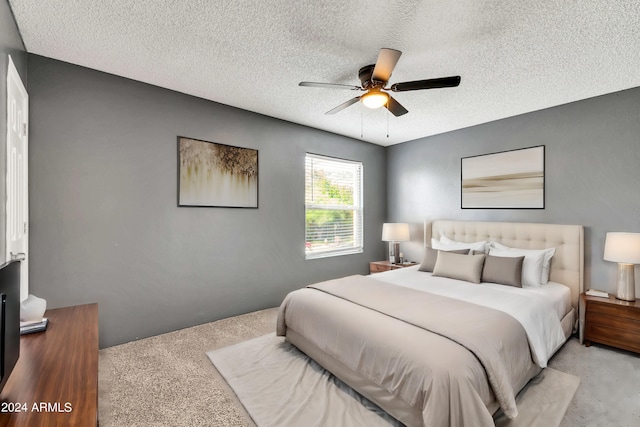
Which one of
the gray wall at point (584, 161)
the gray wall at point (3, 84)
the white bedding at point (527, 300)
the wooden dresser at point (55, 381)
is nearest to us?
the wooden dresser at point (55, 381)

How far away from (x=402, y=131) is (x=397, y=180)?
1071 millimetres

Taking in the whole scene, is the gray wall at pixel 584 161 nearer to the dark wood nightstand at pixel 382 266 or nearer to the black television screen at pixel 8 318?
the dark wood nightstand at pixel 382 266

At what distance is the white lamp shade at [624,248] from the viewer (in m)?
2.74

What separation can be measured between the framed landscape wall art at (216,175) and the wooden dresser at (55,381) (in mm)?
1735

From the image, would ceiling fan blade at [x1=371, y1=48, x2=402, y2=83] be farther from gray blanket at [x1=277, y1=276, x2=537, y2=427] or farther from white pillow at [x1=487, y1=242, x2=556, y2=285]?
white pillow at [x1=487, y1=242, x2=556, y2=285]

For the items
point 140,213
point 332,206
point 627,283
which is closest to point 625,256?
point 627,283

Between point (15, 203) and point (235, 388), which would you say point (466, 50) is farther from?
point (15, 203)

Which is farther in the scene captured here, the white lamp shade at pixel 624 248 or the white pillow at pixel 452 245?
the white pillow at pixel 452 245

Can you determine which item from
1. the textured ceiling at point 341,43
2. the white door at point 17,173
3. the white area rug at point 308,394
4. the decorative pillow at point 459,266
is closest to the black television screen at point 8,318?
the white door at point 17,173

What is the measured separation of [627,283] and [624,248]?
0.36 meters

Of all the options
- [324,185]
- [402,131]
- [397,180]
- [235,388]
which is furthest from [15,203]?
[397,180]

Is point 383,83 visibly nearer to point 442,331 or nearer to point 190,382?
point 442,331

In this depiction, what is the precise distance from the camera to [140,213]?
2988 millimetres

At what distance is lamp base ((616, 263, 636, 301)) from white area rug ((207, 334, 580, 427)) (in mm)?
1146
